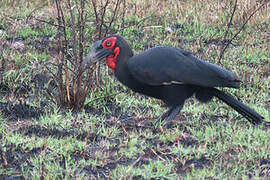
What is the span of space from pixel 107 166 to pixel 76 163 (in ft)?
0.70

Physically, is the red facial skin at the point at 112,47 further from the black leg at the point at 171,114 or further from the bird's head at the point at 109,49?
the black leg at the point at 171,114

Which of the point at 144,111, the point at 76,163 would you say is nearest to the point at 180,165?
the point at 76,163

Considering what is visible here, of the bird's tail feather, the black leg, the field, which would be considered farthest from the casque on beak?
the bird's tail feather

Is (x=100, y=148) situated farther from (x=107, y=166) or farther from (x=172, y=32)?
(x=172, y=32)

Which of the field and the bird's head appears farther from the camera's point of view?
the bird's head

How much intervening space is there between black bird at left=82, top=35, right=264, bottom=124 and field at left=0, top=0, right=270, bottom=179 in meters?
0.33

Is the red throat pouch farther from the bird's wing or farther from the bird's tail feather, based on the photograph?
the bird's tail feather

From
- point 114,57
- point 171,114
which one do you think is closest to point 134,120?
point 171,114

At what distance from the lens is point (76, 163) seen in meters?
3.41

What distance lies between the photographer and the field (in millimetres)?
3342

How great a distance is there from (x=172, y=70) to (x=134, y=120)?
0.71 meters

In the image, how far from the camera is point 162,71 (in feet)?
13.0

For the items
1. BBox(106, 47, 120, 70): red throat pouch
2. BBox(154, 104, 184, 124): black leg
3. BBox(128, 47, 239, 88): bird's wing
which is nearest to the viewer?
BBox(128, 47, 239, 88): bird's wing

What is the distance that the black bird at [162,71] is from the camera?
3.96 metres
